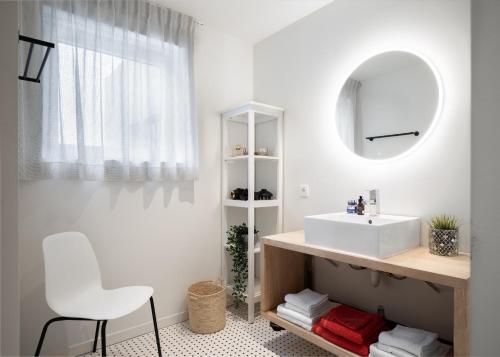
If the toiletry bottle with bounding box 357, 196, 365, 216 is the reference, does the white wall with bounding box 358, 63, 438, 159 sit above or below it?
above

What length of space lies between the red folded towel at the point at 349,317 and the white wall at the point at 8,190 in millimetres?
1495

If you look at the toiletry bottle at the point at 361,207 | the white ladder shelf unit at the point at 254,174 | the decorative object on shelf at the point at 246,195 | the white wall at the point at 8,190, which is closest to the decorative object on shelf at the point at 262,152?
the white ladder shelf unit at the point at 254,174

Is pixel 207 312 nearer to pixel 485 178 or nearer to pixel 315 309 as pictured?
pixel 315 309

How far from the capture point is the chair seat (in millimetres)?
1434

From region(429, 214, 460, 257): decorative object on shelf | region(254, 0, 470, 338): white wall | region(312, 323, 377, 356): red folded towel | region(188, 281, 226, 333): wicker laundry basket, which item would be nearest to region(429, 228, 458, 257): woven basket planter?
region(429, 214, 460, 257): decorative object on shelf

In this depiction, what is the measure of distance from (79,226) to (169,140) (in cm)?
85

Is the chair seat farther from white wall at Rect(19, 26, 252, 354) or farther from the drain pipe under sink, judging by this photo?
the drain pipe under sink

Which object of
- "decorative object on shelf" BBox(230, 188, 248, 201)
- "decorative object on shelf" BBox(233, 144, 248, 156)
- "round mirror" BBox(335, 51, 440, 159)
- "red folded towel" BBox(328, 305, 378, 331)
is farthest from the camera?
"decorative object on shelf" BBox(233, 144, 248, 156)

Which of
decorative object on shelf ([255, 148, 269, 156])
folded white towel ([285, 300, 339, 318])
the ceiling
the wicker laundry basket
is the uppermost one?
the ceiling

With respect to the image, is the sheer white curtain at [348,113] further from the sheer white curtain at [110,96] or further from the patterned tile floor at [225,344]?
the patterned tile floor at [225,344]

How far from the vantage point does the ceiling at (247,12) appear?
211 centimetres

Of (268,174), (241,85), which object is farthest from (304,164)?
(241,85)

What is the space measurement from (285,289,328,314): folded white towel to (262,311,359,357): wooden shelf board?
12 centimetres

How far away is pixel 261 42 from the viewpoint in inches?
105
